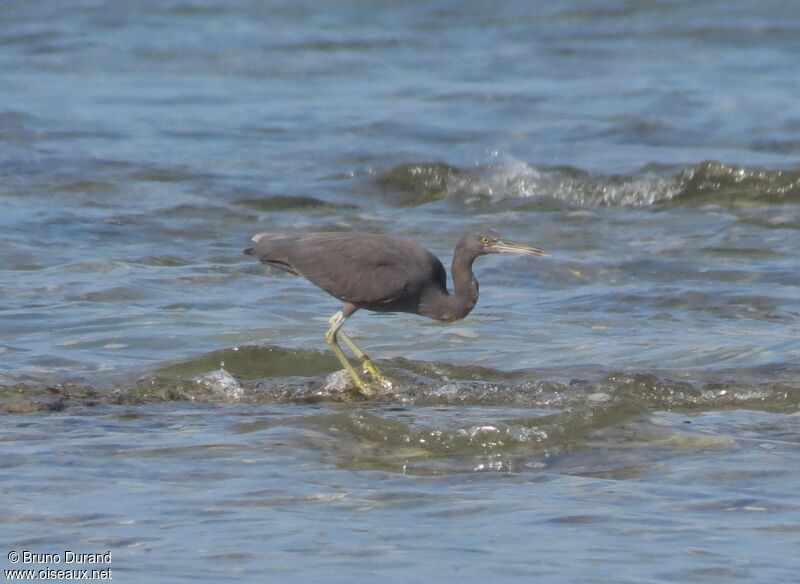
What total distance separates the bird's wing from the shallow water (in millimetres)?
438

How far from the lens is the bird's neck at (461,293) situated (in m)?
8.12

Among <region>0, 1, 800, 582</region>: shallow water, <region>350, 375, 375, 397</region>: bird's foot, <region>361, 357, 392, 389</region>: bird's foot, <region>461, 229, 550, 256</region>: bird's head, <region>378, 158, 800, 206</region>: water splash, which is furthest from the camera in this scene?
<region>378, 158, 800, 206</region>: water splash

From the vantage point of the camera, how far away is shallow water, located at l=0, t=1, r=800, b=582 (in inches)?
202

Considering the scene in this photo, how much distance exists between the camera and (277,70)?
20.1 metres

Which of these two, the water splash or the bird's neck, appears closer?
the bird's neck

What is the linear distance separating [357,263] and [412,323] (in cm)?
130

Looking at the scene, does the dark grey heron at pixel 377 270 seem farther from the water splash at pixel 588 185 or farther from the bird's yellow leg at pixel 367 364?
the water splash at pixel 588 185

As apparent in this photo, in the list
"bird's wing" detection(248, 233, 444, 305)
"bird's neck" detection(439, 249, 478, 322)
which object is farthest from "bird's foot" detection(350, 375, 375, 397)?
"bird's neck" detection(439, 249, 478, 322)

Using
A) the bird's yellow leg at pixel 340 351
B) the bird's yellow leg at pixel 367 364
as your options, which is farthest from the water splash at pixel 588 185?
the bird's yellow leg at pixel 367 364

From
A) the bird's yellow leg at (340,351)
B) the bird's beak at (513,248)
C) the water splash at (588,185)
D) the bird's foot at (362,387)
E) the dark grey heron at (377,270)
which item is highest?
the bird's beak at (513,248)

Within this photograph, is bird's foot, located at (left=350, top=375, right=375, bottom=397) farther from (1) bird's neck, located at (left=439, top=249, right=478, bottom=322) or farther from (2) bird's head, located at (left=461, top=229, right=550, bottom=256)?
(2) bird's head, located at (left=461, top=229, right=550, bottom=256)

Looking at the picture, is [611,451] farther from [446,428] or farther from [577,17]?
[577,17]

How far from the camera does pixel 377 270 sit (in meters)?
7.92

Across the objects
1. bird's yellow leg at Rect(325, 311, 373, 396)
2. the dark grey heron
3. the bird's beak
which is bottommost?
bird's yellow leg at Rect(325, 311, 373, 396)
